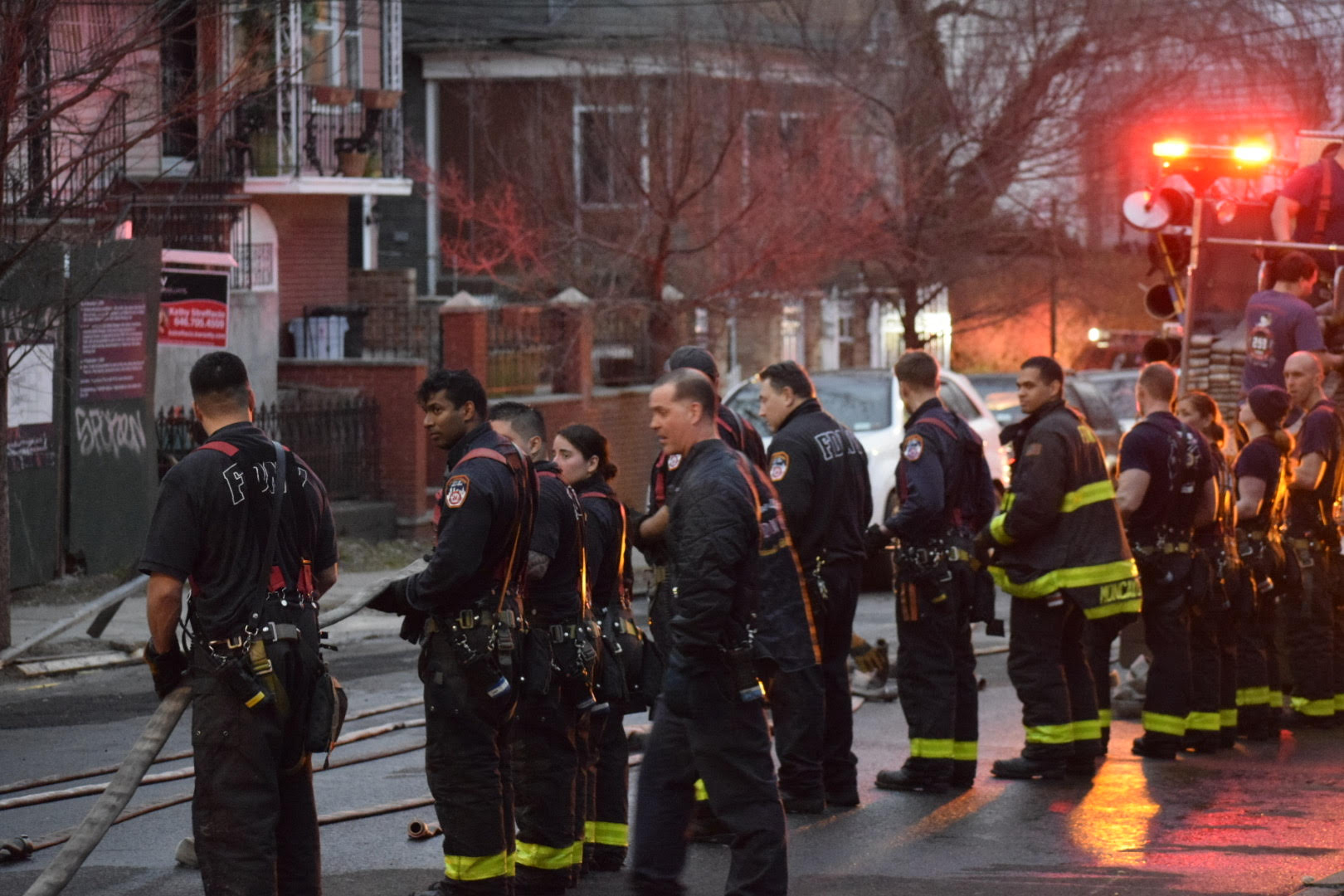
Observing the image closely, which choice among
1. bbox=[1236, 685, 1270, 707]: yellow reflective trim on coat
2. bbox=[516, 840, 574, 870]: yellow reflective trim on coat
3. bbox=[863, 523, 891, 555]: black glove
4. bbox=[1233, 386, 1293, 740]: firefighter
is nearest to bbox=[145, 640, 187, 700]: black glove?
bbox=[516, 840, 574, 870]: yellow reflective trim on coat

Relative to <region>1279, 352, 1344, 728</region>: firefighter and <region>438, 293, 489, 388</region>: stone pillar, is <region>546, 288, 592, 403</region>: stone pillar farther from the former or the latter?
<region>1279, 352, 1344, 728</region>: firefighter

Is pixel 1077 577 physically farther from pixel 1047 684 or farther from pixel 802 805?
pixel 802 805

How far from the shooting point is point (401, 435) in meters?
20.2

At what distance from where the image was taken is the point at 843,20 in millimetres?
27266

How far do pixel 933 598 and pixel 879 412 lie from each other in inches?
366

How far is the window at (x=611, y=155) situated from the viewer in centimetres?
2327

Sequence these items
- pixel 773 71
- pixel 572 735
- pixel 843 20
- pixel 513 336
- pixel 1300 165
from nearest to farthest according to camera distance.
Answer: pixel 572 735 → pixel 1300 165 → pixel 513 336 → pixel 773 71 → pixel 843 20

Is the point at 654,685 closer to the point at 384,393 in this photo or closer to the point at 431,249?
the point at 384,393

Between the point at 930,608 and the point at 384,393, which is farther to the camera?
the point at 384,393

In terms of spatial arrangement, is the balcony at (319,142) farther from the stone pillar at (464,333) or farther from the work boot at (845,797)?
the work boot at (845,797)

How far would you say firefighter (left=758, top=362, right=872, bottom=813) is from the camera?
8445mm

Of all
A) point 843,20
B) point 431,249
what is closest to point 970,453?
point 843,20

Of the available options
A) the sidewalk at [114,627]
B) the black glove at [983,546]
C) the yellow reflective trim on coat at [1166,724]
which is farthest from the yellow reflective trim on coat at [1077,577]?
the sidewalk at [114,627]

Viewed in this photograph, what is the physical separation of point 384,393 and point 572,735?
44.6 ft
